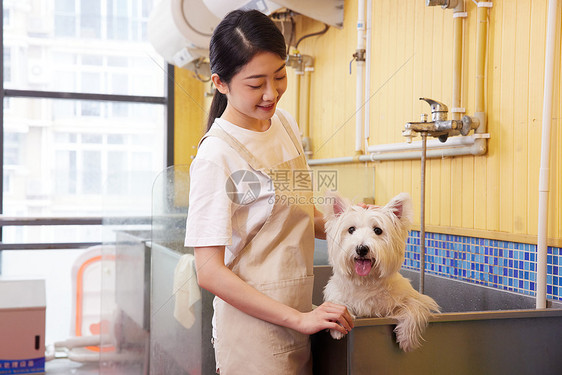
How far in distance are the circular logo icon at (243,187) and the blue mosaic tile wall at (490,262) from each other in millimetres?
964

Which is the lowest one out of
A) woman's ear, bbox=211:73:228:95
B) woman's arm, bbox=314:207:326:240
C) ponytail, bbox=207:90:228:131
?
woman's arm, bbox=314:207:326:240

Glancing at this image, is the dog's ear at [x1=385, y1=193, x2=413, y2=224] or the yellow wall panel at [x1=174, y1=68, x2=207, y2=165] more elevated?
the yellow wall panel at [x1=174, y1=68, x2=207, y2=165]

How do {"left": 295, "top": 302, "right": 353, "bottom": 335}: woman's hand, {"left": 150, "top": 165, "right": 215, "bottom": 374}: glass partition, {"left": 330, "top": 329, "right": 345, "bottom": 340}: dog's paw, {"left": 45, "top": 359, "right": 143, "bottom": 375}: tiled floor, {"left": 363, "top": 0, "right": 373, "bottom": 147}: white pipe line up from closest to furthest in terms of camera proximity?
{"left": 295, "top": 302, "right": 353, "bottom": 335}: woman's hand, {"left": 330, "top": 329, "right": 345, "bottom": 340}: dog's paw, {"left": 150, "top": 165, "right": 215, "bottom": 374}: glass partition, {"left": 363, "top": 0, "right": 373, "bottom": 147}: white pipe, {"left": 45, "top": 359, "right": 143, "bottom": 375}: tiled floor

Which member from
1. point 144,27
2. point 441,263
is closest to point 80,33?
point 144,27

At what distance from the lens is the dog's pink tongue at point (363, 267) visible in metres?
1.28

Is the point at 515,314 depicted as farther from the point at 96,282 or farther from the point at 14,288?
the point at 96,282

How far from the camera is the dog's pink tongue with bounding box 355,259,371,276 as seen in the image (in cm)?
128

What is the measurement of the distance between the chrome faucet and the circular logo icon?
0.92 meters

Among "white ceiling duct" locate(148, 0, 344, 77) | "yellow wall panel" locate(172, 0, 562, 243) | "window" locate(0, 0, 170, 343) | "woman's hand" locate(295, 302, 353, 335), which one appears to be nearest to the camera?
"woman's hand" locate(295, 302, 353, 335)

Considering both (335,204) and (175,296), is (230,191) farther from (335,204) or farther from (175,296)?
(175,296)

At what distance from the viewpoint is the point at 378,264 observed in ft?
4.17

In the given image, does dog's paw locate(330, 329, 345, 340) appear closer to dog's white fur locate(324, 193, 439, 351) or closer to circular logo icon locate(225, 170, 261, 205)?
dog's white fur locate(324, 193, 439, 351)

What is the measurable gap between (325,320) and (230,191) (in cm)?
32

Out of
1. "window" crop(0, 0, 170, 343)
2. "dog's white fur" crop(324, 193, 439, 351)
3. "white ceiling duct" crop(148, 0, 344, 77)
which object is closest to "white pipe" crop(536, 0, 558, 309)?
"dog's white fur" crop(324, 193, 439, 351)
